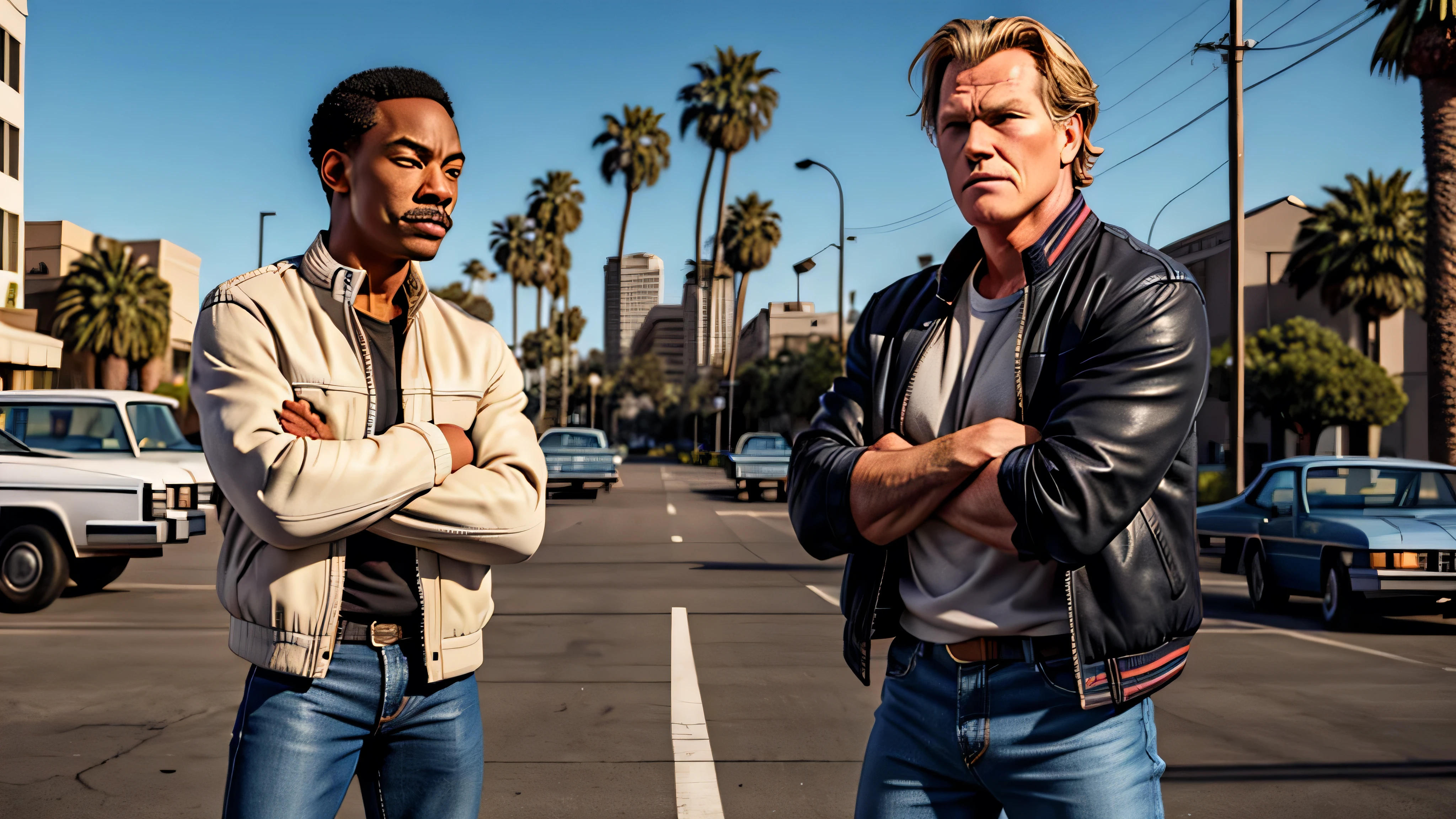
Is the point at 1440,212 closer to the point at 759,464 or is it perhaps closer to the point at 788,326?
the point at 759,464

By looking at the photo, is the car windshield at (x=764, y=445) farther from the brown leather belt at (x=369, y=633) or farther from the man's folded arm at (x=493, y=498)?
the brown leather belt at (x=369, y=633)

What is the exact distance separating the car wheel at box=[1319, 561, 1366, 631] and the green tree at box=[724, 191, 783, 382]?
2167 inches

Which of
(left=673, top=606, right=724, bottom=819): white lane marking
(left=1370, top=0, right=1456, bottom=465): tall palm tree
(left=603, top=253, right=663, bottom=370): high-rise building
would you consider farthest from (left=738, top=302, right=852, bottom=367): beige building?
(left=673, top=606, right=724, bottom=819): white lane marking

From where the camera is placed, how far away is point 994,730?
211cm

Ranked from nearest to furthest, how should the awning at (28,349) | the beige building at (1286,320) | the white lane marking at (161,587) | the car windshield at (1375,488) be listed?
the car windshield at (1375,488), the white lane marking at (161,587), the awning at (28,349), the beige building at (1286,320)

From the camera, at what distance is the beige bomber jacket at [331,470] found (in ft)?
7.43

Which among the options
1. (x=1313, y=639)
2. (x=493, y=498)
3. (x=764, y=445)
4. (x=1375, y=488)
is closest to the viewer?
(x=493, y=498)

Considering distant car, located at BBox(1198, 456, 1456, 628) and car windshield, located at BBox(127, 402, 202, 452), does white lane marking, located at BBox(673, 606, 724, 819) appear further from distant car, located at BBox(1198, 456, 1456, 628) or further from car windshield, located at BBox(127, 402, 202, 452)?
car windshield, located at BBox(127, 402, 202, 452)

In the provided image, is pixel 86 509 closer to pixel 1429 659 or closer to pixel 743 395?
pixel 1429 659

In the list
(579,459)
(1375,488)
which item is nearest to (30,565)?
(1375,488)

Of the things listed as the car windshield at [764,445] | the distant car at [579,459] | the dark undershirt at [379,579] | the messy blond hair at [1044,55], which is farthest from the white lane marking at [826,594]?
the car windshield at [764,445]

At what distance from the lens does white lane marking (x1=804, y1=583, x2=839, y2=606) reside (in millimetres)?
11586

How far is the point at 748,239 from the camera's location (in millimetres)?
65375

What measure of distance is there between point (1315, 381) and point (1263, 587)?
3190cm
